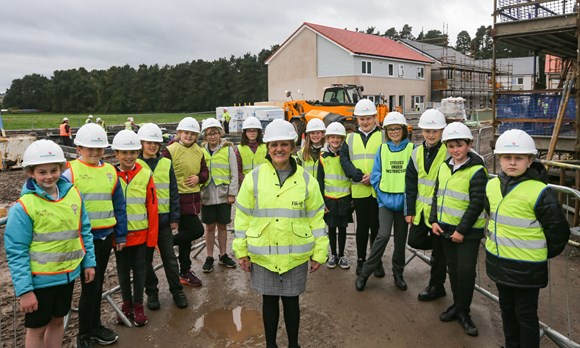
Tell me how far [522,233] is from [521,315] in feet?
2.07

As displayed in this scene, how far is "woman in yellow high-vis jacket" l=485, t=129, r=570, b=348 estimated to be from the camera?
9.85ft

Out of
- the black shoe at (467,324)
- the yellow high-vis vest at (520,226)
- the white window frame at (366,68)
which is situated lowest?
the black shoe at (467,324)

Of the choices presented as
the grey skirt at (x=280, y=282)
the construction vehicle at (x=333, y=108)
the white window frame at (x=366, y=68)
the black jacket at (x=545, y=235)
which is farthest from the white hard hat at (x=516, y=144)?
the white window frame at (x=366, y=68)

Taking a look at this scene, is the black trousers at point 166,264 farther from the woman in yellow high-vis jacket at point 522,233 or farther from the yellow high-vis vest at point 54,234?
the woman in yellow high-vis jacket at point 522,233

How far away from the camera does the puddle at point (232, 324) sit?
3895mm

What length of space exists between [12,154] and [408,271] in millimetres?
15403

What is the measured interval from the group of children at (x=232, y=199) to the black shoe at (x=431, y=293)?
18mm

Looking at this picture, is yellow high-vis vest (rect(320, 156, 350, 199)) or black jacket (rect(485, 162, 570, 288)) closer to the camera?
black jacket (rect(485, 162, 570, 288))

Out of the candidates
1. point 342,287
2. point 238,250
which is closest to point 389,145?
point 342,287

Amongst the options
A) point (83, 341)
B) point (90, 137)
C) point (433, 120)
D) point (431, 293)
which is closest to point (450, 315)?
point (431, 293)

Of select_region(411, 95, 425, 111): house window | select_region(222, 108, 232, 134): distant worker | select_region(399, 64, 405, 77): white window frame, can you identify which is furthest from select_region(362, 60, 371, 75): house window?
select_region(222, 108, 232, 134): distant worker

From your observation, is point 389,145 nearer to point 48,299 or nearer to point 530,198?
point 530,198

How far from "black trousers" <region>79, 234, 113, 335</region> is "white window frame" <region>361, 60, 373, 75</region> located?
114 ft

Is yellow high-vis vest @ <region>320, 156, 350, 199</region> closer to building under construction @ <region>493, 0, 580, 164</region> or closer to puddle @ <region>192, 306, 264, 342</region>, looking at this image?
puddle @ <region>192, 306, 264, 342</region>
